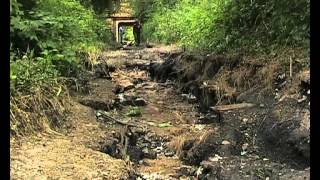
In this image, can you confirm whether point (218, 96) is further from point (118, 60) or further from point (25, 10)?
point (118, 60)

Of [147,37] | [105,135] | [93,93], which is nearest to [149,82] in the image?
[93,93]

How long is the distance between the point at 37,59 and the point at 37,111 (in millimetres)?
1407

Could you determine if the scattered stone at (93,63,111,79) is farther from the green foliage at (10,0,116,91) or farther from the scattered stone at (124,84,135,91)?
the green foliage at (10,0,116,91)

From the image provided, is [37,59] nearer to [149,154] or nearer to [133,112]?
[149,154]

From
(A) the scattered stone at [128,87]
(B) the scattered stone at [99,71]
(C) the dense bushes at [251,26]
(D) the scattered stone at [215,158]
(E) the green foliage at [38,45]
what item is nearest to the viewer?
(D) the scattered stone at [215,158]

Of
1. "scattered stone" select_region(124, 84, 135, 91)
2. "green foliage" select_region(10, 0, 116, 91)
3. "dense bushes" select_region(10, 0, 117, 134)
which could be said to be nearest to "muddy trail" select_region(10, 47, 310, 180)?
"dense bushes" select_region(10, 0, 117, 134)

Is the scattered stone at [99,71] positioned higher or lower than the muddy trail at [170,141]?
higher

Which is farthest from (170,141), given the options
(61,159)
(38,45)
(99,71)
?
(99,71)

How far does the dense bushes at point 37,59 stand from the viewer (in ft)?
20.9

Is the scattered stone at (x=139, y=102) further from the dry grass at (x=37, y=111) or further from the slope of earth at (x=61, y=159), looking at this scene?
the slope of earth at (x=61, y=159)

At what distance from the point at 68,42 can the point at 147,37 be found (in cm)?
2585

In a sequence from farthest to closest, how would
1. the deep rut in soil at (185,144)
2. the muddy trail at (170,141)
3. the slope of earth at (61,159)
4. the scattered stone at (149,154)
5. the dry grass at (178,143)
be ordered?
the dry grass at (178,143)
the scattered stone at (149,154)
the deep rut in soil at (185,144)
the muddy trail at (170,141)
the slope of earth at (61,159)

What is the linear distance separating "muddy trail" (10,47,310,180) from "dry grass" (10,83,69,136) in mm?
186

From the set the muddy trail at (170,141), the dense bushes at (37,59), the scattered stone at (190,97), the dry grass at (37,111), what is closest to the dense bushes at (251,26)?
the muddy trail at (170,141)
